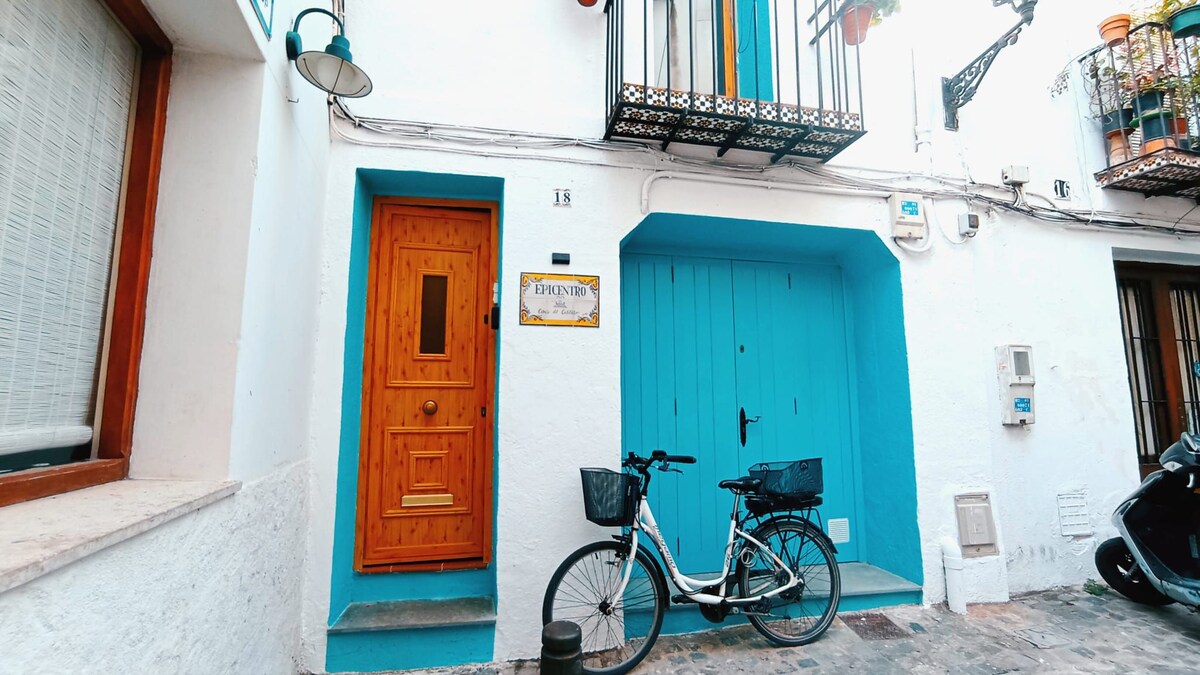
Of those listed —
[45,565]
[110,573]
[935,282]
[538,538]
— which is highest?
[935,282]

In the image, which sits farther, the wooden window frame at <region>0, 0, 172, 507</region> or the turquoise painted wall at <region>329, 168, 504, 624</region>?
the turquoise painted wall at <region>329, 168, 504, 624</region>

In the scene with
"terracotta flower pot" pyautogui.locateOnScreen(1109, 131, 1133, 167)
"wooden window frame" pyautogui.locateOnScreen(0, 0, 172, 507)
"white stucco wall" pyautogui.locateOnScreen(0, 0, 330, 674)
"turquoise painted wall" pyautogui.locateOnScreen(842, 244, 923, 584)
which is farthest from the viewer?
"terracotta flower pot" pyautogui.locateOnScreen(1109, 131, 1133, 167)

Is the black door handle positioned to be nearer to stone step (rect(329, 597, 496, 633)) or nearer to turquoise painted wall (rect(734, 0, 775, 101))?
stone step (rect(329, 597, 496, 633))

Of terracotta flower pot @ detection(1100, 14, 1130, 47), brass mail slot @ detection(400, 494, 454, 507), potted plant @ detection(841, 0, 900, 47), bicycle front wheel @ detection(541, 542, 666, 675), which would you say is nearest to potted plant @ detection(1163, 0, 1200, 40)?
terracotta flower pot @ detection(1100, 14, 1130, 47)

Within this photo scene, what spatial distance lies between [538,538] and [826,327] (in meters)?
2.76

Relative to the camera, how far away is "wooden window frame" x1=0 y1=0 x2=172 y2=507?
1.75 meters

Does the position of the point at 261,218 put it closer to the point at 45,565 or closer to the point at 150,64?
the point at 150,64

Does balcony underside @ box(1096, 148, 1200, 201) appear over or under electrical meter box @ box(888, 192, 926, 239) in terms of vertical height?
over

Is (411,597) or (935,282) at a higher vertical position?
(935,282)

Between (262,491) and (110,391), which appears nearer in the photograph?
(110,391)

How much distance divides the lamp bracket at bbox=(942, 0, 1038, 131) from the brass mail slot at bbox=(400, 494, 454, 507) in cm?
457

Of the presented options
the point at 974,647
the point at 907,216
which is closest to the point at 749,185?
the point at 907,216

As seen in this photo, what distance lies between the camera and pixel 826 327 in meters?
4.16

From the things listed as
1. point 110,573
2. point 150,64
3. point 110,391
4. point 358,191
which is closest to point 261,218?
point 150,64
